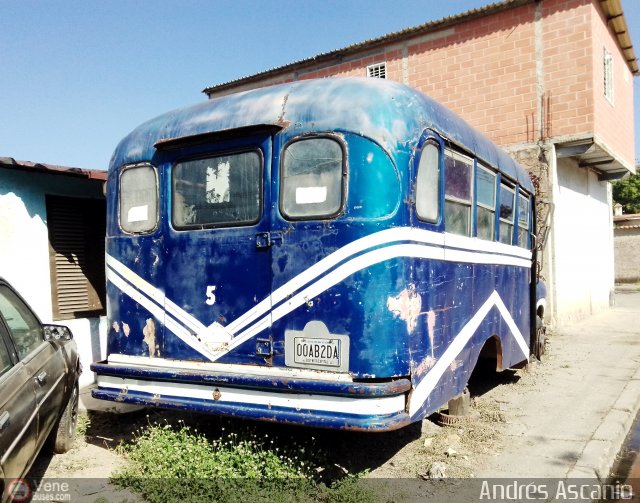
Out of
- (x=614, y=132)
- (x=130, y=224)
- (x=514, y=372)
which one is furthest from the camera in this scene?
(x=614, y=132)

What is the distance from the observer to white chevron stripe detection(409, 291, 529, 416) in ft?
13.0

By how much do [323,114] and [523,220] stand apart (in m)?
3.96

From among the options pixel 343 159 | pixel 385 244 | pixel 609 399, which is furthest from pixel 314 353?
pixel 609 399

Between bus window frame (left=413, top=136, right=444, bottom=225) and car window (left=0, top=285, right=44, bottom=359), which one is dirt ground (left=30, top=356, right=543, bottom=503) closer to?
car window (left=0, top=285, right=44, bottom=359)

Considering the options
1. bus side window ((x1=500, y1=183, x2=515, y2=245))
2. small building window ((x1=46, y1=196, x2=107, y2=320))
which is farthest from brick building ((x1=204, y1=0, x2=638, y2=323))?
small building window ((x1=46, y1=196, x2=107, y2=320))

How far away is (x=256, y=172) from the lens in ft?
13.8

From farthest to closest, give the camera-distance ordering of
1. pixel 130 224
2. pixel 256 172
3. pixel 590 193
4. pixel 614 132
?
pixel 590 193
pixel 614 132
pixel 130 224
pixel 256 172

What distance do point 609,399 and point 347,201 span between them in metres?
4.72

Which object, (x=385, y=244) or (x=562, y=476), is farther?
(x=562, y=476)

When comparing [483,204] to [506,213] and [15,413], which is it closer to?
[506,213]

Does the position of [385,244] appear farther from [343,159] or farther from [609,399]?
[609,399]

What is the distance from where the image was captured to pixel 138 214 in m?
4.77

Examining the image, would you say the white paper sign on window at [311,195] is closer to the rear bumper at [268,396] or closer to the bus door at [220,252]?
the bus door at [220,252]

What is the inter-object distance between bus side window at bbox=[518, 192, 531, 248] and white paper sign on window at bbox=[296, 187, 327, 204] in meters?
3.63
